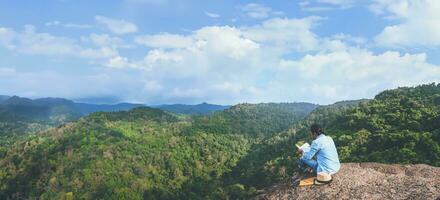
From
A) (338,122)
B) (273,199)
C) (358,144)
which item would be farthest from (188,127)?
(273,199)

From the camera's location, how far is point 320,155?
1942 cm

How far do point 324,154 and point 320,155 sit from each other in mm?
161

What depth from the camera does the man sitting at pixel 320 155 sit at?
19.2m

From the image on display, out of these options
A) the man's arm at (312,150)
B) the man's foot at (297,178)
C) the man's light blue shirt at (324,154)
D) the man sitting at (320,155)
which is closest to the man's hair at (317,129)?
the man sitting at (320,155)

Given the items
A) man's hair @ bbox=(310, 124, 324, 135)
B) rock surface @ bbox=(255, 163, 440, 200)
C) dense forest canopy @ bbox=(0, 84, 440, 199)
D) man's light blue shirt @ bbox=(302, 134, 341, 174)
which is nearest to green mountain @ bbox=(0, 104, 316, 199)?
dense forest canopy @ bbox=(0, 84, 440, 199)

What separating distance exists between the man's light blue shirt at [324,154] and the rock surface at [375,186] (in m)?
0.88

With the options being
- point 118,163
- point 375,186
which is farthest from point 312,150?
point 118,163

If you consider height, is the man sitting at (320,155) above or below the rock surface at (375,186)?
above

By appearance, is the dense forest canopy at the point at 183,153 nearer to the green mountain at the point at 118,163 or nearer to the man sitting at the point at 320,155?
the green mountain at the point at 118,163

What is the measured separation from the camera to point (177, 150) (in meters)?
167

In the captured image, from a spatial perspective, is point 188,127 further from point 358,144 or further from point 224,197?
point 358,144

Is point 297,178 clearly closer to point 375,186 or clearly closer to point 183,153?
point 375,186

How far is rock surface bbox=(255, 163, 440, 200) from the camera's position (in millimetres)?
18984

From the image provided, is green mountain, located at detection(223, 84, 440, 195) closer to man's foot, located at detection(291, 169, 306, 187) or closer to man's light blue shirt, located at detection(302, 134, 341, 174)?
man's foot, located at detection(291, 169, 306, 187)
